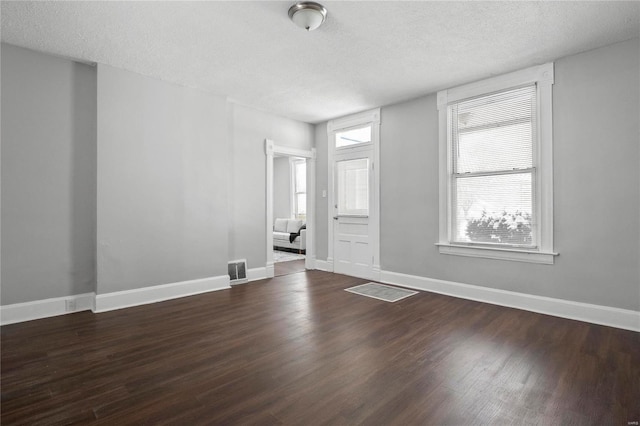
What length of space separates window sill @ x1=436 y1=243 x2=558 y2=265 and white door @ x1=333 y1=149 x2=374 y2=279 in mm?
1285

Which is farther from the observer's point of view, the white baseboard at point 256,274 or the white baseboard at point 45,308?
the white baseboard at point 256,274

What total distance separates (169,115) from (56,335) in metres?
2.66

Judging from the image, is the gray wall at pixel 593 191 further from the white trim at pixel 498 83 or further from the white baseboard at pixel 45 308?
the white baseboard at pixel 45 308

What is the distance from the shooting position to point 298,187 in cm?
965

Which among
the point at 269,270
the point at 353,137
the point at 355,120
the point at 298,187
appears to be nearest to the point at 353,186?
the point at 353,137

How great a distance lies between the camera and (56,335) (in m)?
2.87

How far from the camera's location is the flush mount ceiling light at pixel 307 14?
2.48 metres

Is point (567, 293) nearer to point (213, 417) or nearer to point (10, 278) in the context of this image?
point (213, 417)

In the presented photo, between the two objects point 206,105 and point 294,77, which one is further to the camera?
point 206,105

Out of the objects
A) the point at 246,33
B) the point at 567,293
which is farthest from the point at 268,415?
the point at 567,293

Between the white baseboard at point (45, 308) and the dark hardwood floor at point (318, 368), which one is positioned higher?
the white baseboard at point (45, 308)

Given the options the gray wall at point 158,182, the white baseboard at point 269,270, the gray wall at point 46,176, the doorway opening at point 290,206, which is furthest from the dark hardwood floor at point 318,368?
the doorway opening at point 290,206

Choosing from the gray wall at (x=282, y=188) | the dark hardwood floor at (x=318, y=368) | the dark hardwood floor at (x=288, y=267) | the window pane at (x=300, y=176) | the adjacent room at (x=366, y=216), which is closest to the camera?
the dark hardwood floor at (x=318, y=368)

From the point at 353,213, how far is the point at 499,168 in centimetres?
231
